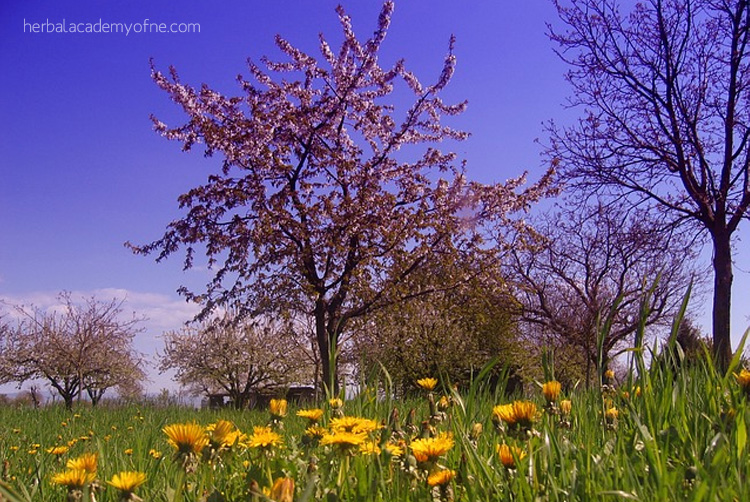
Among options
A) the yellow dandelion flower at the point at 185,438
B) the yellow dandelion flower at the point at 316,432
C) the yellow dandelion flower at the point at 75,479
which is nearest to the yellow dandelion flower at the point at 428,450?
the yellow dandelion flower at the point at 316,432

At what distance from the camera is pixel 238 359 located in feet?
94.1

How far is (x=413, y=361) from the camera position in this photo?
16438mm

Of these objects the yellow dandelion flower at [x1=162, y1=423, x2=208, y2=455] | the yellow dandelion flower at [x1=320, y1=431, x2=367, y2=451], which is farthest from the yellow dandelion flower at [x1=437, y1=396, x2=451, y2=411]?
the yellow dandelion flower at [x1=162, y1=423, x2=208, y2=455]

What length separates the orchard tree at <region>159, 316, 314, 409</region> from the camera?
2839 cm

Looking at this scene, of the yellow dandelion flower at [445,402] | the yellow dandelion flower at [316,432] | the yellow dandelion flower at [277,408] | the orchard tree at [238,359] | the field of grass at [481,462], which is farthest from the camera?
the orchard tree at [238,359]

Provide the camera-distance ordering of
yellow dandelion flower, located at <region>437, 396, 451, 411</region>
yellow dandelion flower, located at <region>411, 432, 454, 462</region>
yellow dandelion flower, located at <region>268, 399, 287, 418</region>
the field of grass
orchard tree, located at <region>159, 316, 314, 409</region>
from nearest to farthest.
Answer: the field of grass < yellow dandelion flower, located at <region>411, 432, 454, 462</region> < yellow dandelion flower, located at <region>268, 399, 287, 418</region> < yellow dandelion flower, located at <region>437, 396, 451, 411</region> < orchard tree, located at <region>159, 316, 314, 409</region>

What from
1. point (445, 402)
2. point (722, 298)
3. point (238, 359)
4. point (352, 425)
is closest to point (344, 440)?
point (352, 425)

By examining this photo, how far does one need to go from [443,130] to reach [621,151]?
3695mm

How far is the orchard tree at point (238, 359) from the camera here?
28.4 meters

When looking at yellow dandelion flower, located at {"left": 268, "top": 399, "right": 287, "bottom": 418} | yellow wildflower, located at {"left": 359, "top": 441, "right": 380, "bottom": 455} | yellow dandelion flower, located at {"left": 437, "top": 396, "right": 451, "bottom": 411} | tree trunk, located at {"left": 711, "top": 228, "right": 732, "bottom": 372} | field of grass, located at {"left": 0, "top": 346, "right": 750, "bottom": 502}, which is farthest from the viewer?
tree trunk, located at {"left": 711, "top": 228, "right": 732, "bottom": 372}

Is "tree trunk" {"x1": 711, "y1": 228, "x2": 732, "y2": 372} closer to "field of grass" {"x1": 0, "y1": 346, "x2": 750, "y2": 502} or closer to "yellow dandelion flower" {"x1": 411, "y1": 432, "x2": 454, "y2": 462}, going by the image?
"field of grass" {"x1": 0, "y1": 346, "x2": 750, "y2": 502}

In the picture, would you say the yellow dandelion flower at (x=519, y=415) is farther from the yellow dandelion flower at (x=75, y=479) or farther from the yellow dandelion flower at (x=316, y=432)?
the yellow dandelion flower at (x=75, y=479)

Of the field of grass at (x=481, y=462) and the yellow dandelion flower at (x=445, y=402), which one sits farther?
the yellow dandelion flower at (x=445, y=402)

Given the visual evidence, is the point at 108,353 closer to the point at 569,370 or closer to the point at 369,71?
the point at 569,370
